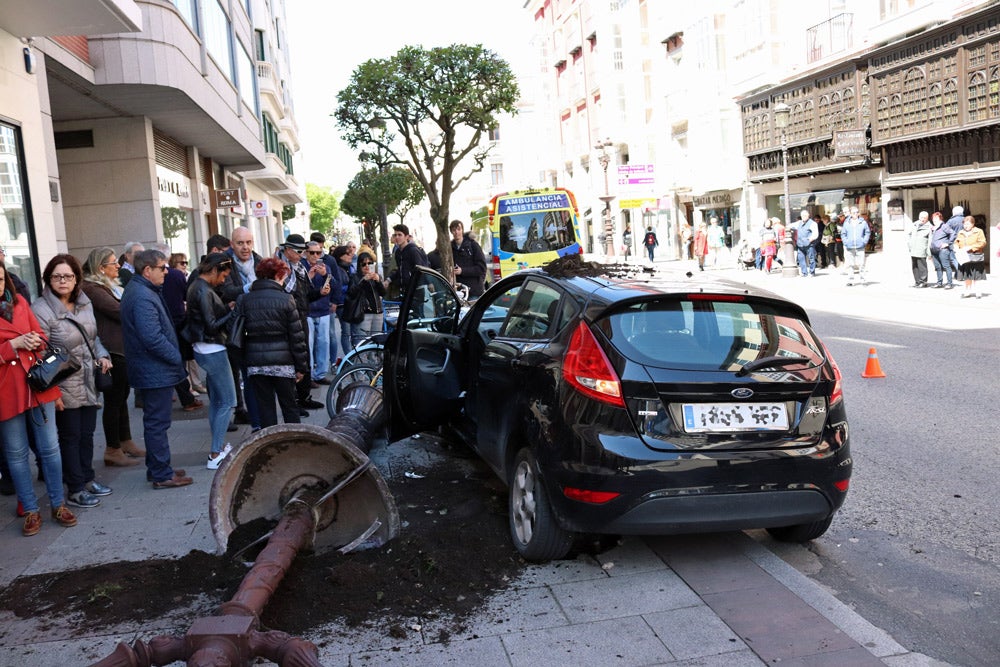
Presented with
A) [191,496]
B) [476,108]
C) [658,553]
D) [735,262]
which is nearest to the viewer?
[658,553]

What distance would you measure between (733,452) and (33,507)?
166 inches

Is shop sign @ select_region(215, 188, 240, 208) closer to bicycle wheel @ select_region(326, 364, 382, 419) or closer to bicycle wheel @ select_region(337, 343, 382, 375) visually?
bicycle wheel @ select_region(337, 343, 382, 375)

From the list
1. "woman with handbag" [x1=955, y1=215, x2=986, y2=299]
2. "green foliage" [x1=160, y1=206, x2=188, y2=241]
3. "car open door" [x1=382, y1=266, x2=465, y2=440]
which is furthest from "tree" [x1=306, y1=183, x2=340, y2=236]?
"car open door" [x1=382, y1=266, x2=465, y2=440]

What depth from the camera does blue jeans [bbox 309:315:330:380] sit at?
10.8 meters

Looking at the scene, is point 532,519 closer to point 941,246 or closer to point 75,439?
point 75,439

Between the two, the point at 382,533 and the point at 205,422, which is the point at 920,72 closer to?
the point at 205,422

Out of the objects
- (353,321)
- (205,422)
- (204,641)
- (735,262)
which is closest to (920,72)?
(735,262)

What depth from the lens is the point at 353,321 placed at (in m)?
11.2

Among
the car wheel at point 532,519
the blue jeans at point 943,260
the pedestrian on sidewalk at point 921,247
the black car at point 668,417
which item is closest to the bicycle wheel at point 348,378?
the black car at point 668,417

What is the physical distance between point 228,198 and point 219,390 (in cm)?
1583

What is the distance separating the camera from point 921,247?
2023cm

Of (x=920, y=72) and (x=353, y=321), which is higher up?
(x=920, y=72)

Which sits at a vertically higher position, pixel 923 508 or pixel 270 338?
pixel 270 338

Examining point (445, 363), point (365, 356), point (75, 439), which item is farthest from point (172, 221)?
point (445, 363)
